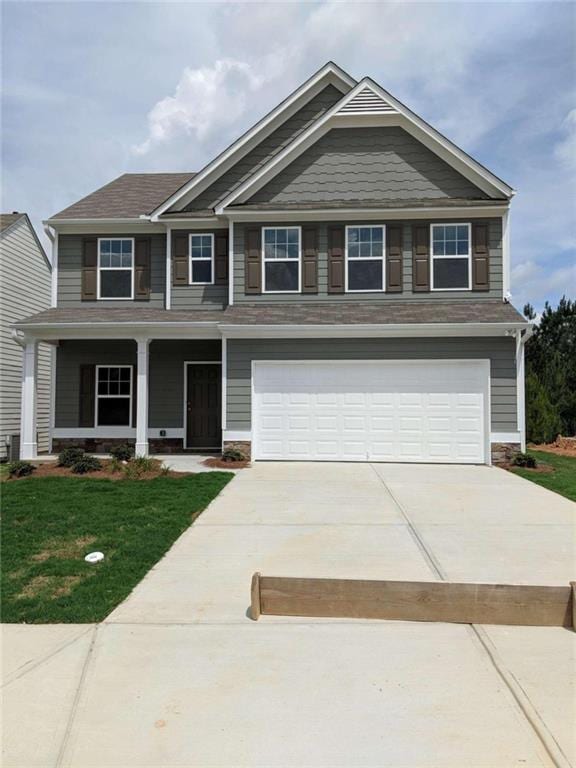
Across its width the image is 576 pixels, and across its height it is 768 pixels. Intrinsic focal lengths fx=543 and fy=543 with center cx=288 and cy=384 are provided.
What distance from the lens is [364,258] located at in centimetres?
1335

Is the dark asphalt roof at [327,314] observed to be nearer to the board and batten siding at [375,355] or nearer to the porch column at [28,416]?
the board and batten siding at [375,355]

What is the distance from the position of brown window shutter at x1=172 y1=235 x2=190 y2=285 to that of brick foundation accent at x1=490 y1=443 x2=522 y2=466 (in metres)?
8.70

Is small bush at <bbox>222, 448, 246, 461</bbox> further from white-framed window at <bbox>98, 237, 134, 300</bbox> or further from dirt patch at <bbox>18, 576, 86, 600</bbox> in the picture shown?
dirt patch at <bbox>18, 576, 86, 600</bbox>

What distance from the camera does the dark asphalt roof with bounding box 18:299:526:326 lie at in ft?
40.4

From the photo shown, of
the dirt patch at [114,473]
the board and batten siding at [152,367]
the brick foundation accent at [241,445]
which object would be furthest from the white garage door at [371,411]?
the board and batten siding at [152,367]

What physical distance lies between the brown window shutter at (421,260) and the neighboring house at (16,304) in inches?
422

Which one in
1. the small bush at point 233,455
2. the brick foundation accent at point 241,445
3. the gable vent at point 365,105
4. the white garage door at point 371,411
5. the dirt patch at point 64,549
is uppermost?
the gable vent at point 365,105

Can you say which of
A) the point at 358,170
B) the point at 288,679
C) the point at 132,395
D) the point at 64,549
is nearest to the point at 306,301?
the point at 358,170

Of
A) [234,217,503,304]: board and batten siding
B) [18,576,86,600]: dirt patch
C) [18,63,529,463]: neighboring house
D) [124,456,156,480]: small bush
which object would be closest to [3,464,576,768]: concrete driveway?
[18,576,86,600]: dirt patch

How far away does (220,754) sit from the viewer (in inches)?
101

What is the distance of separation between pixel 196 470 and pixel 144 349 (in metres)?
3.56

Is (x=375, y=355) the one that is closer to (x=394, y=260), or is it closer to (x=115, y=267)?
(x=394, y=260)

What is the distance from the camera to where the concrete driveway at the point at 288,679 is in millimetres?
2605

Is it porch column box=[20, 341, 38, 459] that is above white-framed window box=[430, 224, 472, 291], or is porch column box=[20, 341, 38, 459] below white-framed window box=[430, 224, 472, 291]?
below
